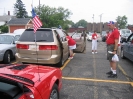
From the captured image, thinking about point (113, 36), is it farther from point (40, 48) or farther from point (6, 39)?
point (6, 39)

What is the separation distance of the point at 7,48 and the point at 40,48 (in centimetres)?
240

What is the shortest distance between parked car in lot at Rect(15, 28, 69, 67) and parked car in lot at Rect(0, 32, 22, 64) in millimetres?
1369

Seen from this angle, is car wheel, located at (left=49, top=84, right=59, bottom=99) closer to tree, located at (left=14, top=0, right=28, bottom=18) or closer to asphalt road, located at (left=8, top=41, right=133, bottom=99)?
asphalt road, located at (left=8, top=41, right=133, bottom=99)

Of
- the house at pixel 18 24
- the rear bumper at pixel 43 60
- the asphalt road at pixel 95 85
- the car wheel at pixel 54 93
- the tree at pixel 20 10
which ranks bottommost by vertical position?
the asphalt road at pixel 95 85

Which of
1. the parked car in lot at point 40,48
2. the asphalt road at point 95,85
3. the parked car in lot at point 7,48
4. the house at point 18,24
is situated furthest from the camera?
the house at point 18,24

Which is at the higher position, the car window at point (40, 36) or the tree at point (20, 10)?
the tree at point (20, 10)

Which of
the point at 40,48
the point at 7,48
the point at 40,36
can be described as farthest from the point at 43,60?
the point at 7,48

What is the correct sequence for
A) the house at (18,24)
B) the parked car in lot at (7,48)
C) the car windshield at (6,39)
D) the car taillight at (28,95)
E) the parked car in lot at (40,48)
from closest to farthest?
the car taillight at (28,95) → the parked car in lot at (40,48) → the parked car in lot at (7,48) → the car windshield at (6,39) → the house at (18,24)

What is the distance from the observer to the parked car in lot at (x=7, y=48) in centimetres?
818

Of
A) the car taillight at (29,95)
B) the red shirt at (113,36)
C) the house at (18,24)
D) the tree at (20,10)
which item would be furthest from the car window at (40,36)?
the tree at (20,10)

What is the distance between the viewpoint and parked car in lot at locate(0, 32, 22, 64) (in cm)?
818

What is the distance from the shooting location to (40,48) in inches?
266

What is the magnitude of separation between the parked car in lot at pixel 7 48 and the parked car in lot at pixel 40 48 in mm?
1369

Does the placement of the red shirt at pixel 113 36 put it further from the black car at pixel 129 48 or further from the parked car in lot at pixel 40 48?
the black car at pixel 129 48
